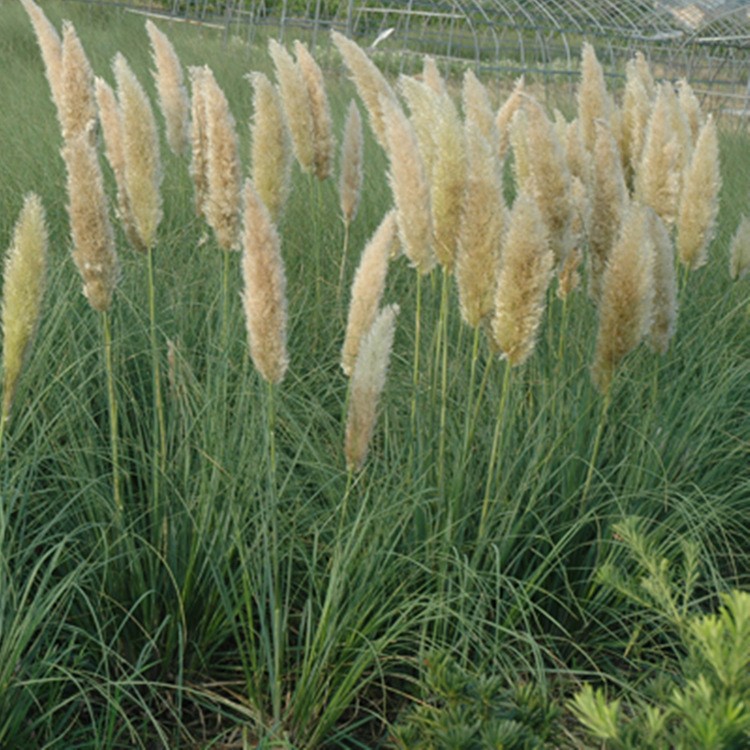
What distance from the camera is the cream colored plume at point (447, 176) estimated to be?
2127mm

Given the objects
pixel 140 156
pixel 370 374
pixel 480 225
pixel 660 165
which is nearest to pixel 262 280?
pixel 370 374

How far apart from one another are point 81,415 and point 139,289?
33.0 inches

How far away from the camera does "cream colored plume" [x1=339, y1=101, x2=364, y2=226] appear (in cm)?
297

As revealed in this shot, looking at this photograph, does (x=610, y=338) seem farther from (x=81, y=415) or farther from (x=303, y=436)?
(x=81, y=415)

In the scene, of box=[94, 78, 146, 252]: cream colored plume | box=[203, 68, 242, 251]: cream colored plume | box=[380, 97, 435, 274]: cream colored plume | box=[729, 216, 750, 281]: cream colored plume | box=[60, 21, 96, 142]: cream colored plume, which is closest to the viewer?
box=[380, 97, 435, 274]: cream colored plume

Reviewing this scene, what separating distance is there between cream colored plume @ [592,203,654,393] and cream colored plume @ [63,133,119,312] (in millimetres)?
898

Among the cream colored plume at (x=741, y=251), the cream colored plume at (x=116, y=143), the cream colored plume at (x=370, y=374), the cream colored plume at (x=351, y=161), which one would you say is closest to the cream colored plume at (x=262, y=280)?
the cream colored plume at (x=370, y=374)

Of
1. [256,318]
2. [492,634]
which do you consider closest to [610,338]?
[492,634]

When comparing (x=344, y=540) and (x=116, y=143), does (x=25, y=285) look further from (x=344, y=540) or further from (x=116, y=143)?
(x=344, y=540)

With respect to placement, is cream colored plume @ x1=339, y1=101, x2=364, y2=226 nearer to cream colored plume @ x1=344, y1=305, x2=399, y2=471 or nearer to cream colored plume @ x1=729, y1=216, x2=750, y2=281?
cream colored plume @ x1=729, y1=216, x2=750, y2=281

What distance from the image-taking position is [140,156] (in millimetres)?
2256

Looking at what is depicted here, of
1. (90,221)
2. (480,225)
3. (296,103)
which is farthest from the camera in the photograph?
(296,103)

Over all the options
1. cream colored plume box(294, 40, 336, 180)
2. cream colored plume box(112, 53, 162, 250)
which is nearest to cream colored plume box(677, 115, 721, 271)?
cream colored plume box(294, 40, 336, 180)

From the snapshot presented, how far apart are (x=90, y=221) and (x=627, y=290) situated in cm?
96
